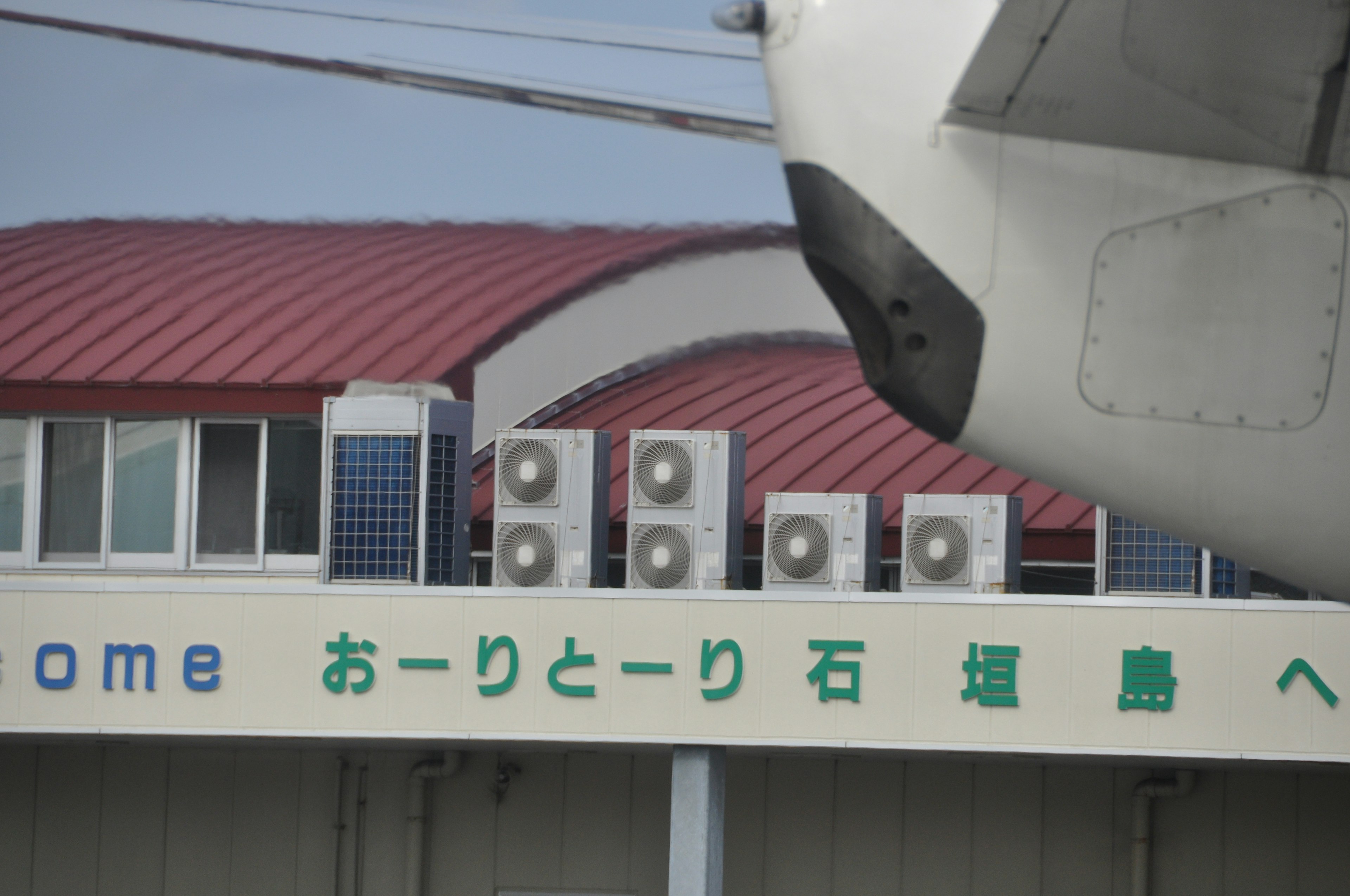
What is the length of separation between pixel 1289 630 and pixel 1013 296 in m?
7.58

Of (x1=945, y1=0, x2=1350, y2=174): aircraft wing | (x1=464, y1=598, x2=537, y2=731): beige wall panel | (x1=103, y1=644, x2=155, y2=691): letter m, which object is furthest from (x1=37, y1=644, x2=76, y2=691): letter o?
(x1=945, y1=0, x2=1350, y2=174): aircraft wing

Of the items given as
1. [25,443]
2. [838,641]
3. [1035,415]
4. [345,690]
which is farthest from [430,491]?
[1035,415]

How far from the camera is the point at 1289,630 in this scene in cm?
1083

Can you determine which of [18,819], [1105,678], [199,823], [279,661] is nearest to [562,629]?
[279,661]

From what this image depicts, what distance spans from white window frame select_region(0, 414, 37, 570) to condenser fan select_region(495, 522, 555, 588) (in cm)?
540

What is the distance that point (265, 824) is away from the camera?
586 inches

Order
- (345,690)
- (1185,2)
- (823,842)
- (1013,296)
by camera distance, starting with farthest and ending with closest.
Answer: (823,842) < (345,690) < (1013,296) < (1185,2)

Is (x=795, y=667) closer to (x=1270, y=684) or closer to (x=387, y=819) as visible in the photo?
(x=1270, y=684)

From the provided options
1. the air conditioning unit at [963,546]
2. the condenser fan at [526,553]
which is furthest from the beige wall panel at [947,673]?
the condenser fan at [526,553]

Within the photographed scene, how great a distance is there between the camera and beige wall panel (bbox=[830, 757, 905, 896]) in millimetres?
14164

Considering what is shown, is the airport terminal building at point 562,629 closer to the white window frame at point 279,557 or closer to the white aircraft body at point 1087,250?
the white window frame at point 279,557

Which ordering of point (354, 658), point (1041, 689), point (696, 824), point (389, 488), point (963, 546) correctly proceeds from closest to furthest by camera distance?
1. point (1041, 689)
2. point (696, 824)
3. point (354, 658)
4. point (963, 546)
5. point (389, 488)

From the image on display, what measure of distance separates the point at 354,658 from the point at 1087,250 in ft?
28.0

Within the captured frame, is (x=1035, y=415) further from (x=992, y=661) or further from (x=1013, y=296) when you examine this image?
(x=992, y=661)
